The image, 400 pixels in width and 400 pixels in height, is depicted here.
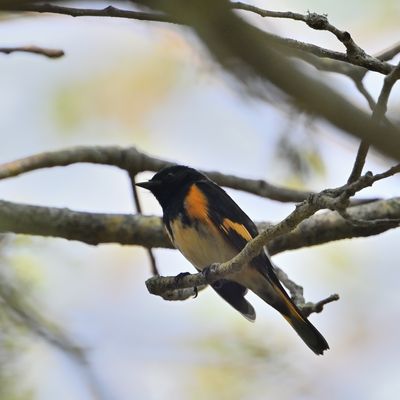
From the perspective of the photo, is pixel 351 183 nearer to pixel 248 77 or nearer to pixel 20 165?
pixel 248 77

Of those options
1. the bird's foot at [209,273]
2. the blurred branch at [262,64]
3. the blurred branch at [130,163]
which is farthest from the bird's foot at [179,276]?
the blurred branch at [262,64]

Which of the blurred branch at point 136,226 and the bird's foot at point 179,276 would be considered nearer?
the bird's foot at point 179,276

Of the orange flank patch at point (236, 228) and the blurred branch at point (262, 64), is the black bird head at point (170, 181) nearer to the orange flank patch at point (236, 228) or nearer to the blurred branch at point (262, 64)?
the orange flank patch at point (236, 228)

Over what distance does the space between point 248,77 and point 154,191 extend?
3345 millimetres

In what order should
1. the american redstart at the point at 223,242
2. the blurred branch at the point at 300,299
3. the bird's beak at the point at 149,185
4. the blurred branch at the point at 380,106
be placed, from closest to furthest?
the blurred branch at the point at 380,106
the blurred branch at the point at 300,299
the american redstart at the point at 223,242
the bird's beak at the point at 149,185

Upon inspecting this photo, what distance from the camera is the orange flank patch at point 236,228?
4430 mm

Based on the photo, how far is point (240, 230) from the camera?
445 cm

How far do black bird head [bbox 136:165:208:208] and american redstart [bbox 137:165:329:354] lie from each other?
0.13m

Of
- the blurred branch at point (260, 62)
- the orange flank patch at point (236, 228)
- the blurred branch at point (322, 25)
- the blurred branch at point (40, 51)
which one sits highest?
the blurred branch at point (260, 62)

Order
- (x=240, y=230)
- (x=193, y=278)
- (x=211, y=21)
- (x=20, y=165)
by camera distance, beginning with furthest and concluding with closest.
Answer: (x=20, y=165)
(x=240, y=230)
(x=193, y=278)
(x=211, y=21)

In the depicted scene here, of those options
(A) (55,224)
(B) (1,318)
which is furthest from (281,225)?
(A) (55,224)

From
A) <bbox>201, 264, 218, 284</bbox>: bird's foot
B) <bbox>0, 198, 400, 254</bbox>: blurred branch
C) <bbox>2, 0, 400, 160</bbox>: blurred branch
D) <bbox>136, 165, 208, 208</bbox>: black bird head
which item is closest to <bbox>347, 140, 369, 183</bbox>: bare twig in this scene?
<bbox>201, 264, 218, 284</bbox>: bird's foot

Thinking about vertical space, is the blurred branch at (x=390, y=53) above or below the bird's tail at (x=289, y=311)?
above

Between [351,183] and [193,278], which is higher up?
[351,183]
